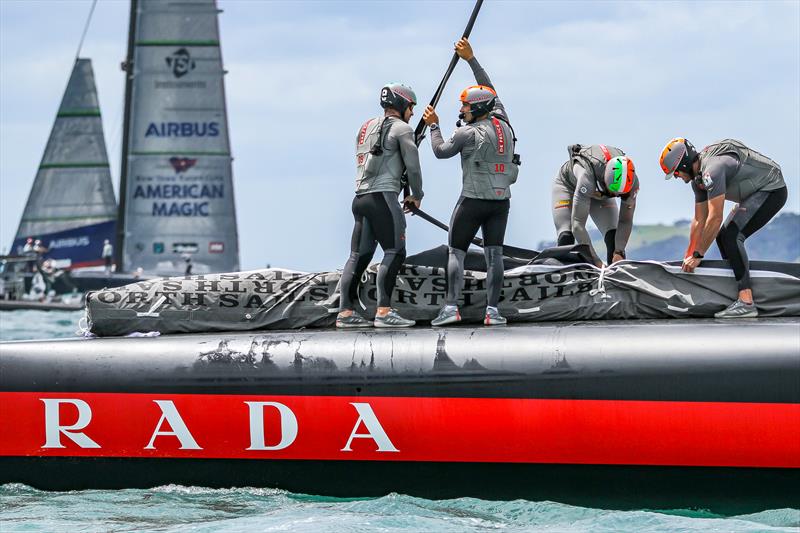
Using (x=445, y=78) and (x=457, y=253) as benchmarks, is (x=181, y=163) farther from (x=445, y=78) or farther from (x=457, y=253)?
(x=457, y=253)

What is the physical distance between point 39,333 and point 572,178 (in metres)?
28.7

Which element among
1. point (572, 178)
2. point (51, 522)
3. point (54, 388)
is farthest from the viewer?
point (572, 178)

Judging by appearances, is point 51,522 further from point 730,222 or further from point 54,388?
point 730,222

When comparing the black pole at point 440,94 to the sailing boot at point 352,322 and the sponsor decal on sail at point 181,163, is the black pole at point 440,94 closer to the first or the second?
the sailing boot at point 352,322

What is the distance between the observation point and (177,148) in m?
40.9

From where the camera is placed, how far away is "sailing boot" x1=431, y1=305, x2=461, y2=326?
8430 mm

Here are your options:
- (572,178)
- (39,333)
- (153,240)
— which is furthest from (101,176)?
(572,178)

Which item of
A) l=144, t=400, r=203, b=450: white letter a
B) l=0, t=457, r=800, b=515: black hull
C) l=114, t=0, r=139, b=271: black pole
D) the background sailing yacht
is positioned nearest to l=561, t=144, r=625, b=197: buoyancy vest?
l=0, t=457, r=800, b=515: black hull

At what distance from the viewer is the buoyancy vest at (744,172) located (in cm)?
852

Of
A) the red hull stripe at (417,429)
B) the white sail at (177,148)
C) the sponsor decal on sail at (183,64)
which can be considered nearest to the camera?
the red hull stripe at (417,429)

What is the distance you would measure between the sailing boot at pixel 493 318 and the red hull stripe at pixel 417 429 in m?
0.75

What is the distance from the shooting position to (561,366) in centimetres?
774

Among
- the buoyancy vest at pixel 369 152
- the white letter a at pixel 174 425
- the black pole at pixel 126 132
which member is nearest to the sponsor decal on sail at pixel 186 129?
the black pole at pixel 126 132

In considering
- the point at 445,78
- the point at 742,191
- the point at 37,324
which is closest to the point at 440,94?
the point at 445,78
